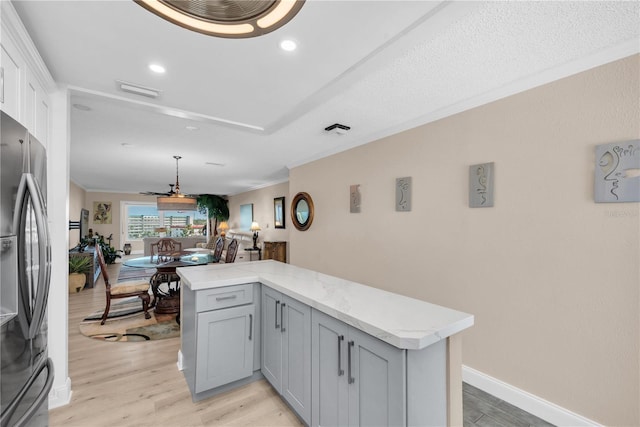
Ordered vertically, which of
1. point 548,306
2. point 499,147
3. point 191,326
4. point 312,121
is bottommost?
point 191,326

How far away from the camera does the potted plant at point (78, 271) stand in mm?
5133

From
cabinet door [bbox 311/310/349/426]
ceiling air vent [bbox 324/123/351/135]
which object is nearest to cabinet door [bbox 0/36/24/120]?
cabinet door [bbox 311/310/349/426]

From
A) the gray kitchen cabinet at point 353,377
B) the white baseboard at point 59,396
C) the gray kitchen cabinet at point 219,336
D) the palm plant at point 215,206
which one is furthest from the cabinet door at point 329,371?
the palm plant at point 215,206

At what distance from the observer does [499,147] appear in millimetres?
2211

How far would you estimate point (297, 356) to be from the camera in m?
1.85

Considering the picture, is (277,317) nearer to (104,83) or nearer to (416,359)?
(416,359)

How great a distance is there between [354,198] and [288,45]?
2209mm

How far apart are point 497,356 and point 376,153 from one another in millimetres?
2279

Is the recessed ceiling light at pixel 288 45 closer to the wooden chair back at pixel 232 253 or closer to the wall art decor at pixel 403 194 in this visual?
the wall art decor at pixel 403 194

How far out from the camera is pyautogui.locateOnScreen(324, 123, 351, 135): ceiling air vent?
305cm

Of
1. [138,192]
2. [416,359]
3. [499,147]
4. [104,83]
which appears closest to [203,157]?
[104,83]

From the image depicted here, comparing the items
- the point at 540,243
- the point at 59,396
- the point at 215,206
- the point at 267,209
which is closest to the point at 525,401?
the point at 540,243

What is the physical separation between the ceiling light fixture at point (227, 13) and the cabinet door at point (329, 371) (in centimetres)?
143

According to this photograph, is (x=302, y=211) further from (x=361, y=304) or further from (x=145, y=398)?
(x=361, y=304)
